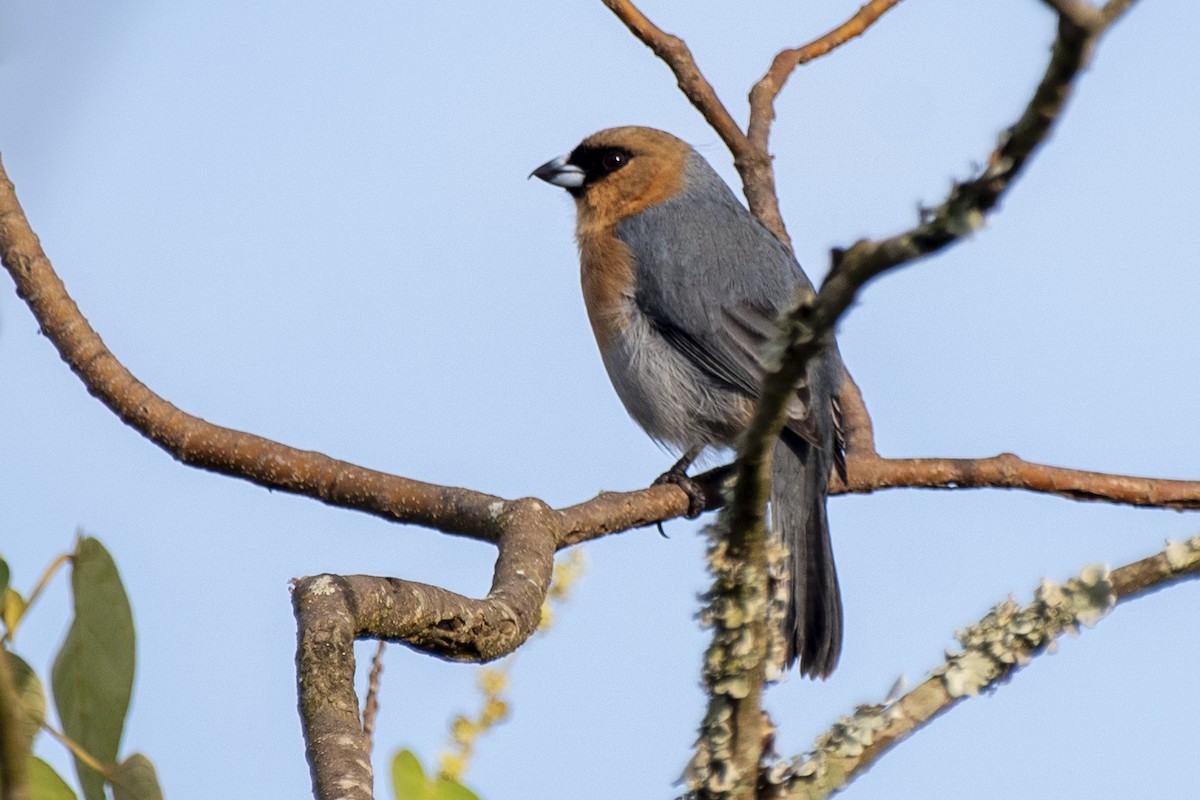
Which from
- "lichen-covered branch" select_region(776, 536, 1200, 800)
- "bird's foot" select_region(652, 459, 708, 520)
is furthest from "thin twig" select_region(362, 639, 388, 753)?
"bird's foot" select_region(652, 459, 708, 520)

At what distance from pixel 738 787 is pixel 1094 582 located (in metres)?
0.67

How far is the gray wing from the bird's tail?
1.28 feet

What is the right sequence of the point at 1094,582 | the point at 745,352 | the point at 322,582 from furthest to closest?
the point at 745,352 → the point at 322,582 → the point at 1094,582

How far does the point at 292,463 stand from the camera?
3.44 metres

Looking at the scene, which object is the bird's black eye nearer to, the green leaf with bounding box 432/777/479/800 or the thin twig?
the thin twig

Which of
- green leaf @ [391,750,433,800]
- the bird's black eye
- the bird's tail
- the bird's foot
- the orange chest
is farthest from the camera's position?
the bird's black eye

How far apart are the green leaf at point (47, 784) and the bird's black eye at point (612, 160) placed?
4.88 metres

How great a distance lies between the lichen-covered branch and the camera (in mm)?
1926

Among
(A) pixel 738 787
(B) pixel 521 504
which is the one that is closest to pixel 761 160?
(B) pixel 521 504

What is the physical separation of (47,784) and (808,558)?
3307 mm

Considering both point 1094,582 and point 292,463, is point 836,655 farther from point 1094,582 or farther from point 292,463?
point 1094,582

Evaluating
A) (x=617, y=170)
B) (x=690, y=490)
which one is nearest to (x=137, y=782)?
(x=690, y=490)

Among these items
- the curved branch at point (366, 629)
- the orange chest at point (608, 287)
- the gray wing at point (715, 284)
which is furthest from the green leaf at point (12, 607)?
the orange chest at point (608, 287)

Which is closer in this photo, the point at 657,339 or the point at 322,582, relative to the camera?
the point at 322,582
